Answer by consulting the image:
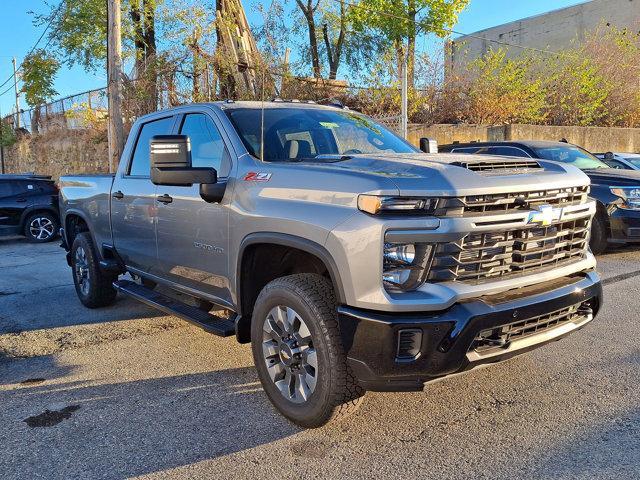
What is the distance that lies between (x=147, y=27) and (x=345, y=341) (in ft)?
57.8

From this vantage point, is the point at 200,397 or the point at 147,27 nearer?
the point at 200,397

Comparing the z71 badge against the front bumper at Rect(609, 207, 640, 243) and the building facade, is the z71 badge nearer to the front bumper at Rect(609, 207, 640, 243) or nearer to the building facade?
the front bumper at Rect(609, 207, 640, 243)

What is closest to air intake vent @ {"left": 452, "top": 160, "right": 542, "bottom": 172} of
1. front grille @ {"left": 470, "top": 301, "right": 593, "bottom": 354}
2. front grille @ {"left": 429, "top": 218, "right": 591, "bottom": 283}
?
front grille @ {"left": 429, "top": 218, "right": 591, "bottom": 283}

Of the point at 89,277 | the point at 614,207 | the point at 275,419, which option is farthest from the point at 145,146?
the point at 614,207

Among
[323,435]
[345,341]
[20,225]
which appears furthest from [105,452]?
[20,225]

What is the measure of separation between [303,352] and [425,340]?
775mm

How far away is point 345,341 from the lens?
2826mm

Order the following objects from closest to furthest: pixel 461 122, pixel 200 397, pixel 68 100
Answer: pixel 200 397, pixel 461 122, pixel 68 100

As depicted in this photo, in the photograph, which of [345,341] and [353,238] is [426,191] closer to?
[353,238]

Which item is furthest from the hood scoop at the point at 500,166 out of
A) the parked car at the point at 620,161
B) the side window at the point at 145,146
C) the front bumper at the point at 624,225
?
the parked car at the point at 620,161

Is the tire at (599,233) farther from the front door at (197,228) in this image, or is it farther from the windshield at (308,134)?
the front door at (197,228)

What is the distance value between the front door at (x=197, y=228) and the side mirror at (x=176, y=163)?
20cm

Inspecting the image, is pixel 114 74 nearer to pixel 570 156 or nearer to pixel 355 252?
Result: pixel 570 156

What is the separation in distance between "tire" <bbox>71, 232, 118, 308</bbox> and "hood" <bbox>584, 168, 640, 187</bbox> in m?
6.69
